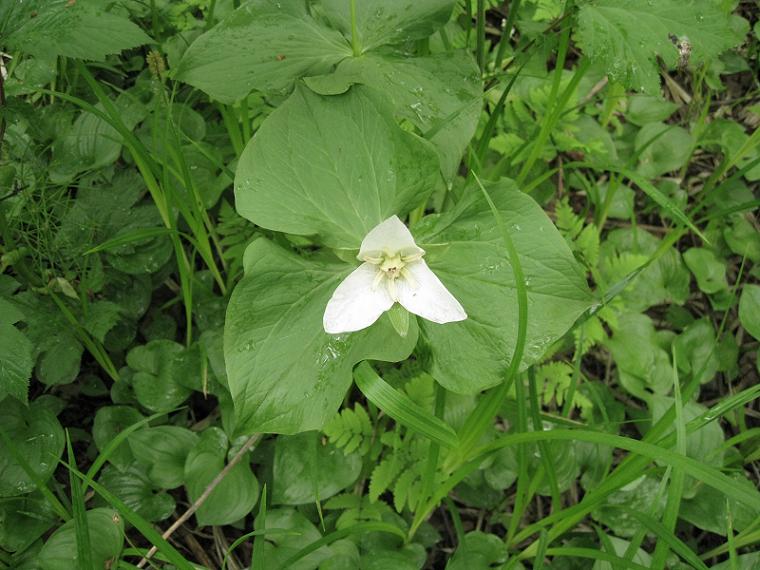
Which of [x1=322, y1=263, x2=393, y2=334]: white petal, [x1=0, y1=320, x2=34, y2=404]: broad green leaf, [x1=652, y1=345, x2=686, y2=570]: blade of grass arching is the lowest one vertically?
[x1=652, y1=345, x2=686, y2=570]: blade of grass arching

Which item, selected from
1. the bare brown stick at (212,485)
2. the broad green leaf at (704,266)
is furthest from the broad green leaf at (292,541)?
the broad green leaf at (704,266)

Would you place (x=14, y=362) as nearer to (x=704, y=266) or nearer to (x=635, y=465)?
(x=635, y=465)

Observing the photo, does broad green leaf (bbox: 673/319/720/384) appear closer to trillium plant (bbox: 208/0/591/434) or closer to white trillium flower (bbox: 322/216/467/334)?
trillium plant (bbox: 208/0/591/434)

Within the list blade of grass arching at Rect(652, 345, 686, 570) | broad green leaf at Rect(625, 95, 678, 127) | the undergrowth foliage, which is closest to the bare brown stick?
the undergrowth foliage

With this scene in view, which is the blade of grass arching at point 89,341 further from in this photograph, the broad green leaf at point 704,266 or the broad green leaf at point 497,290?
the broad green leaf at point 704,266

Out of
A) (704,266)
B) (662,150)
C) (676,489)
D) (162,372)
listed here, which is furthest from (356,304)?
(662,150)

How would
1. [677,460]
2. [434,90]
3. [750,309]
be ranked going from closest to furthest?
1. [677,460]
2. [434,90]
3. [750,309]

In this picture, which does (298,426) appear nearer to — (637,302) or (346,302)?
(346,302)
